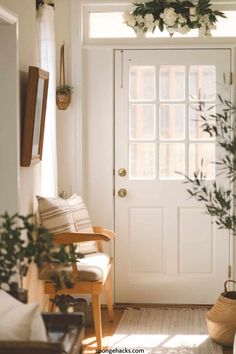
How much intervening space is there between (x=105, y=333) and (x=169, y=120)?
5.57 ft

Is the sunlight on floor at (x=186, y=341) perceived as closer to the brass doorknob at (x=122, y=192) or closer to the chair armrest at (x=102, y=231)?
the chair armrest at (x=102, y=231)

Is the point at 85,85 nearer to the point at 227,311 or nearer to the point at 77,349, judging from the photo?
the point at 227,311

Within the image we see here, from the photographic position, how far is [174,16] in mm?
4816

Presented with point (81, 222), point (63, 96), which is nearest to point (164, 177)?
point (81, 222)

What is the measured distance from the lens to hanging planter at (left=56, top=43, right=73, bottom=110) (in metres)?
4.93

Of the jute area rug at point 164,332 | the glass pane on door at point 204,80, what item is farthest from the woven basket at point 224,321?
the glass pane on door at point 204,80

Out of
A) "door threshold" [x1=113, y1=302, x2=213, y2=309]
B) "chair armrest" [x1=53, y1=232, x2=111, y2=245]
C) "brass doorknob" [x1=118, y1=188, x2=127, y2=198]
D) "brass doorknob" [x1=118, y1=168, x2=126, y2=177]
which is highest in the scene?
"brass doorknob" [x1=118, y1=168, x2=126, y2=177]

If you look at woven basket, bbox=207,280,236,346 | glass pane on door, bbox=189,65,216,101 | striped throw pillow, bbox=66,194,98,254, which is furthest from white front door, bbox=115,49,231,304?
woven basket, bbox=207,280,236,346

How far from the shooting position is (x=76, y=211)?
15.1 feet

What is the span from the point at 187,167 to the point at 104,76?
3.14 ft

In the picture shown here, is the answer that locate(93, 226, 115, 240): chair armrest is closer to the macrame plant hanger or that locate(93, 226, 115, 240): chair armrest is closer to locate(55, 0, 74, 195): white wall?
locate(55, 0, 74, 195): white wall

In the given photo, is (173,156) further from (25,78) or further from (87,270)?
(25,78)

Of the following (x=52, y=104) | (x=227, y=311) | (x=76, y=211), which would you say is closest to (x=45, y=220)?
(x=76, y=211)

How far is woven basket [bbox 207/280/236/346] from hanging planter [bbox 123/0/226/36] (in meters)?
2.02
